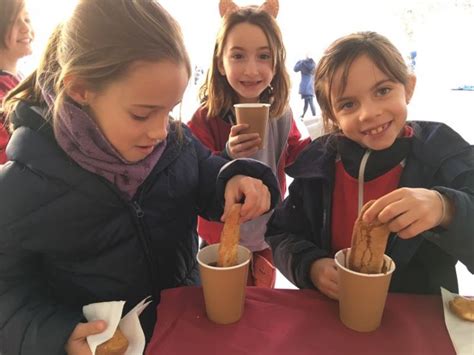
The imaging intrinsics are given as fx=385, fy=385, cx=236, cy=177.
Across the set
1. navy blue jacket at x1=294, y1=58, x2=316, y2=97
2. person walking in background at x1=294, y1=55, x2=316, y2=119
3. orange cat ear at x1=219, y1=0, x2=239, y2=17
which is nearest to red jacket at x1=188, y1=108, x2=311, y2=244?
orange cat ear at x1=219, y1=0, x2=239, y2=17

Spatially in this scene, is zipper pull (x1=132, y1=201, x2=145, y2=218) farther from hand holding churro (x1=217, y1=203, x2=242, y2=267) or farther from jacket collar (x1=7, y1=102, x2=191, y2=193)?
hand holding churro (x1=217, y1=203, x2=242, y2=267)

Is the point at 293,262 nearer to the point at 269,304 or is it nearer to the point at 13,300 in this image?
the point at 269,304

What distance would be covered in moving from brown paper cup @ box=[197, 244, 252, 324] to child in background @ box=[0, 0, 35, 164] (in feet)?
5.12

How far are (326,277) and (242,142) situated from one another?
56cm

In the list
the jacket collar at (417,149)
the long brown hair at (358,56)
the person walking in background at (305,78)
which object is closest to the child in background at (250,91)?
the jacket collar at (417,149)

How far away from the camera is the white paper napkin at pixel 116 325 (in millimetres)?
653

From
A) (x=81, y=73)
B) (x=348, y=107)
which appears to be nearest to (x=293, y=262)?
(x=348, y=107)

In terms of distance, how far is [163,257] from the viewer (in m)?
0.95

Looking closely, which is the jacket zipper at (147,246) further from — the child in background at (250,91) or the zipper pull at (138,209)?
the child in background at (250,91)

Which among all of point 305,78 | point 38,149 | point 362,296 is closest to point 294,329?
point 362,296

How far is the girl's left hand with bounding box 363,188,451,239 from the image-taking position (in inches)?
26.0

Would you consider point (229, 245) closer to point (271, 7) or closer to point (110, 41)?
point (110, 41)

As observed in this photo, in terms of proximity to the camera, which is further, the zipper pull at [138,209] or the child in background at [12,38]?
the child in background at [12,38]

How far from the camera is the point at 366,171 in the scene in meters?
1.01
